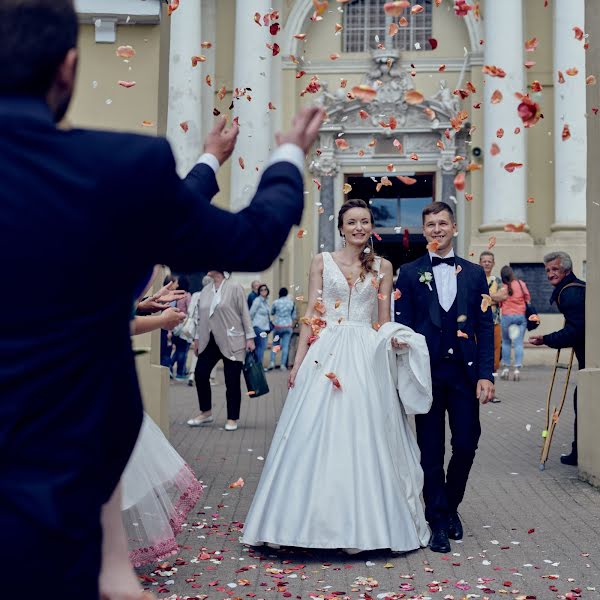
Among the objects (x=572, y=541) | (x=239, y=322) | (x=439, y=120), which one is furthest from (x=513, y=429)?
(x=439, y=120)

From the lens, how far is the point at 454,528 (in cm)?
619

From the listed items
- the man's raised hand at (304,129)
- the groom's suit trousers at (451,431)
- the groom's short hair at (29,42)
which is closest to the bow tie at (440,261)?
the groom's suit trousers at (451,431)

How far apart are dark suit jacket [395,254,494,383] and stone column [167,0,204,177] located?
15.9 m

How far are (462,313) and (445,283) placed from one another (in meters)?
0.23

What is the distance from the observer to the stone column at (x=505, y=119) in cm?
2159

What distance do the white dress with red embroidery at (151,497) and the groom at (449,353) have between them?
1687 millimetres

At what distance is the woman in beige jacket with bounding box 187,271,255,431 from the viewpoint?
11359 mm

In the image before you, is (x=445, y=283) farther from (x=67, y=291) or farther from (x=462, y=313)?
(x=67, y=291)

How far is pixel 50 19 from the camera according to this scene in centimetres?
171

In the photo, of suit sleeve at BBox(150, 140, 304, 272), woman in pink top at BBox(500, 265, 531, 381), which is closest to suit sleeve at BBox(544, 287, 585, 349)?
suit sleeve at BBox(150, 140, 304, 272)

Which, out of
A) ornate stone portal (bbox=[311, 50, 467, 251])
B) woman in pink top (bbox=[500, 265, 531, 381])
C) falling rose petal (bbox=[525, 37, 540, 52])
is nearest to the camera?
falling rose petal (bbox=[525, 37, 540, 52])

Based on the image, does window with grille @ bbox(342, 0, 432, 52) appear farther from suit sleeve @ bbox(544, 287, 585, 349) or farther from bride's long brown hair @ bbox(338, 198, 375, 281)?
bride's long brown hair @ bbox(338, 198, 375, 281)

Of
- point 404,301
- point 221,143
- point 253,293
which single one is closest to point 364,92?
point 221,143

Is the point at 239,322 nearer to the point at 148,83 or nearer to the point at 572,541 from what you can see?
the point at 148,83
